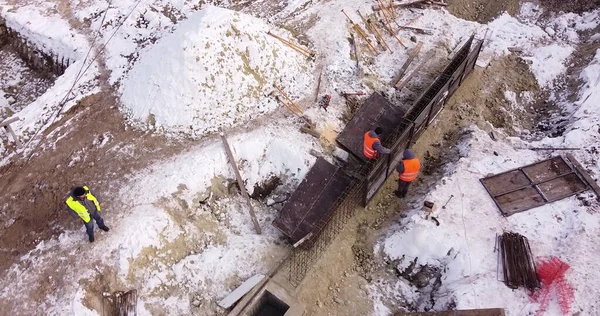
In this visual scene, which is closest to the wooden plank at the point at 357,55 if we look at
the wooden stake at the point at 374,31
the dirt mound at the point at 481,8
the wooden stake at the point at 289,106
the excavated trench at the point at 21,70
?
the wooden stake at the point at 374,31

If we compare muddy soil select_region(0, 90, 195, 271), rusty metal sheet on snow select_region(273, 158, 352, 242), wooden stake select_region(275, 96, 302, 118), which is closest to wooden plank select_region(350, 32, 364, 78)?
wooden stake select_region(275, 96, 302, 118)

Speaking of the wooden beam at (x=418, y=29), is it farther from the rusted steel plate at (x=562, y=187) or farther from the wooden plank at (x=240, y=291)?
the wooden plank at (x=240, y=291)

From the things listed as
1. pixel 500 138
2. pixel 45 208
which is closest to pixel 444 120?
pixel 500 138

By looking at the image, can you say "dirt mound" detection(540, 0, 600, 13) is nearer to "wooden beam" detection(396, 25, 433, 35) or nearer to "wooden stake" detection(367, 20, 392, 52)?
"wooden beam" detection(396, 25, 433, 35)

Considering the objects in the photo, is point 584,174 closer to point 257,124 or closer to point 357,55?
point 357,55

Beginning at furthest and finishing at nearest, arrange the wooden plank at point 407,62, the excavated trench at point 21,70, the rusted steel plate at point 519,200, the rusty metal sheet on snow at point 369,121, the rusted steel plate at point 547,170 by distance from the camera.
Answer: the excavated trench at point 21,70, the wooden plank at point 407,62, the rusty metal sheet on snow at point 369,121, the rusted steel plate at point 547,170, the rusted steel plate at point 519,200

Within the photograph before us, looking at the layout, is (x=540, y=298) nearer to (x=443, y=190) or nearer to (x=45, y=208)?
(x=443, y=190)
